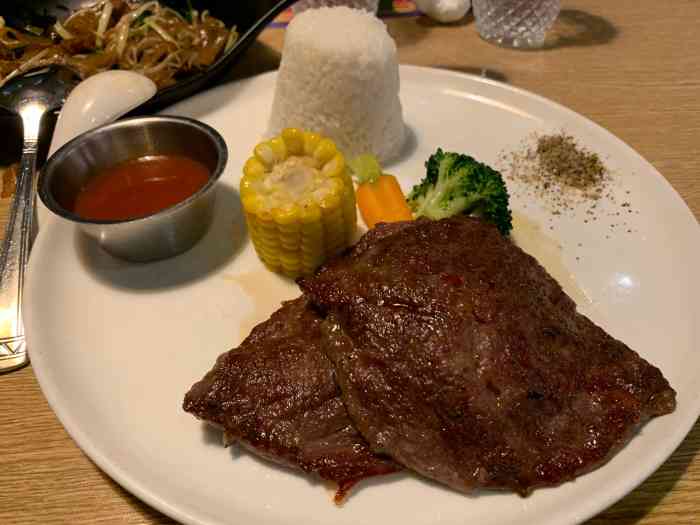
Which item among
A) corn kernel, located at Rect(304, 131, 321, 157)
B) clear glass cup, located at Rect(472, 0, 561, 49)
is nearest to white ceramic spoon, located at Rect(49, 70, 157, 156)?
corn kernel, located at Rect(304, 131, 321, 157)

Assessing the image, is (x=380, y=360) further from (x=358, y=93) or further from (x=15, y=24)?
(x=15, y=24)

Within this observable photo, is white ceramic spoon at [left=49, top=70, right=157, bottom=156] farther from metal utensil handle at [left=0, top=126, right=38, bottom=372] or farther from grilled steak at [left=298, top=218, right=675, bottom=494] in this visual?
grilled steak at [left=298, top=218, right=675, bottom=494]

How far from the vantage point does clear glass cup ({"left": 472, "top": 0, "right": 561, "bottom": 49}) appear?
181 inches

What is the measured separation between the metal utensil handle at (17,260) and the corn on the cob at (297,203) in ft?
3.86

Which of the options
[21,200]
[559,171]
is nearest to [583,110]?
[559,171]

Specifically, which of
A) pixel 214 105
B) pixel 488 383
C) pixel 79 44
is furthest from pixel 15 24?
pixel 488 383

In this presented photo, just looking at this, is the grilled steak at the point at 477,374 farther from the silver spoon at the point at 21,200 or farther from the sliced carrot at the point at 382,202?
the silver spoon at the point at 21,200

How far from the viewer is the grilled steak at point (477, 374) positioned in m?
1.93

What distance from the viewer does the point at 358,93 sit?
128 inches

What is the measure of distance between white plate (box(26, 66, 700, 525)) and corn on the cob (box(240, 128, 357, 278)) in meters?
0.20

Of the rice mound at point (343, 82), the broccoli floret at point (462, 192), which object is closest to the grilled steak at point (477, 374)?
the broccoli floret at point (462, 192)

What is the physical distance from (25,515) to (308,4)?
4315 millimetres

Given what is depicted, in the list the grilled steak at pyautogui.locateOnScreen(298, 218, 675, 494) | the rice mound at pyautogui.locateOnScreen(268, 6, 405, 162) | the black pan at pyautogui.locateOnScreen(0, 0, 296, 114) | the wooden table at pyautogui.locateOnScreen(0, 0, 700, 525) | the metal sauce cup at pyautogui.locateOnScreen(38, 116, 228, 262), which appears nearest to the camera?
the grilled steak at pyautogui.locateOnScreen(298, 218, 675, 494)

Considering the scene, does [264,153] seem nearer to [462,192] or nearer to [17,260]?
[462,192]
